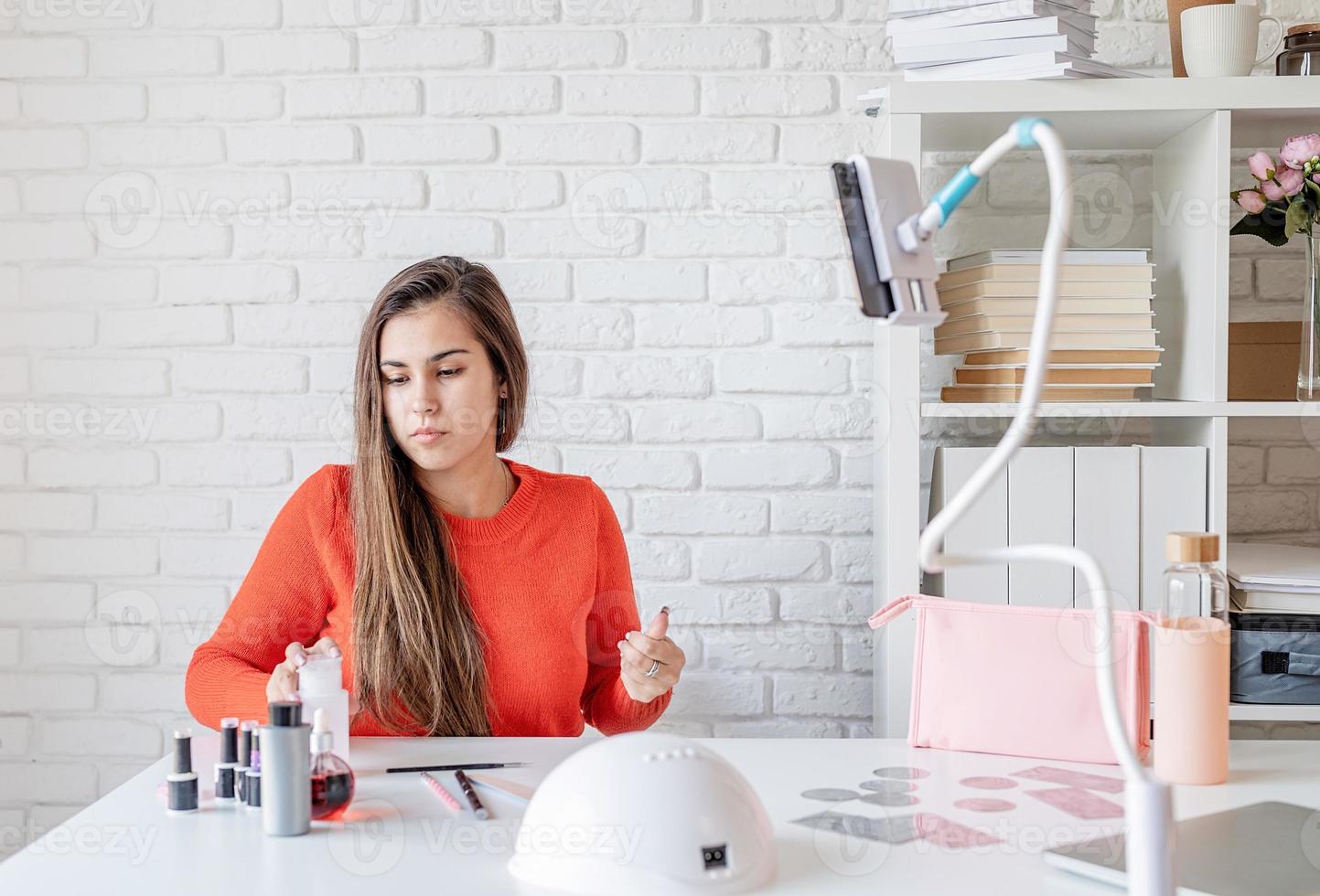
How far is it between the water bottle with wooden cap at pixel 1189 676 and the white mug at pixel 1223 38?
77 cm

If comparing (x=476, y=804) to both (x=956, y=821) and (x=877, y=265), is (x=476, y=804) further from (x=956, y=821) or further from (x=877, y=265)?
(x=877, y=265)

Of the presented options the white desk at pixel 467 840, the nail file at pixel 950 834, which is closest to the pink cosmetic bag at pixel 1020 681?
the white desk at pixel 467 840

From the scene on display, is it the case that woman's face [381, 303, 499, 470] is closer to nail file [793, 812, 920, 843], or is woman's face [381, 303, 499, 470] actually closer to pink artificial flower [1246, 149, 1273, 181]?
nail file [793, 812, 920, 843]

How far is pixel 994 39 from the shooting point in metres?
1.62

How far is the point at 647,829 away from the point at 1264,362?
1273 mm

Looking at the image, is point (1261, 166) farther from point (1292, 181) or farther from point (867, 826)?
point (867, 826)

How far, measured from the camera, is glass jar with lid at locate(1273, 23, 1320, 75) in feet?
5.42

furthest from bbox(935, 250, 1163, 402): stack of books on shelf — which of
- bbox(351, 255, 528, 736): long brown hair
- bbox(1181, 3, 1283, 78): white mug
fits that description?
bbox(351, 255, 528, 736): long brown hair

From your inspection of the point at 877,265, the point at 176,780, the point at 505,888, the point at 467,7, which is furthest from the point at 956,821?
the point at 467,7

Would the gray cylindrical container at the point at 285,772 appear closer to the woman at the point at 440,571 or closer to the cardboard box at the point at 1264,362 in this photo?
the woman at the point at 440,571

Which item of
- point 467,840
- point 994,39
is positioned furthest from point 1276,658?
point 467,840

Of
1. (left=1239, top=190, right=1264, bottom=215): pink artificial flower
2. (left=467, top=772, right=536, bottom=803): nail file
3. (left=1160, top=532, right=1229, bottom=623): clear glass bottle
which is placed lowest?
(left=467, top=772, right=536, bottom=803): nail file

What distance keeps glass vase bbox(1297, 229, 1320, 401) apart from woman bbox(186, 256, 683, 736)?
0.96 m

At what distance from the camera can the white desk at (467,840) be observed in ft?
3.16
